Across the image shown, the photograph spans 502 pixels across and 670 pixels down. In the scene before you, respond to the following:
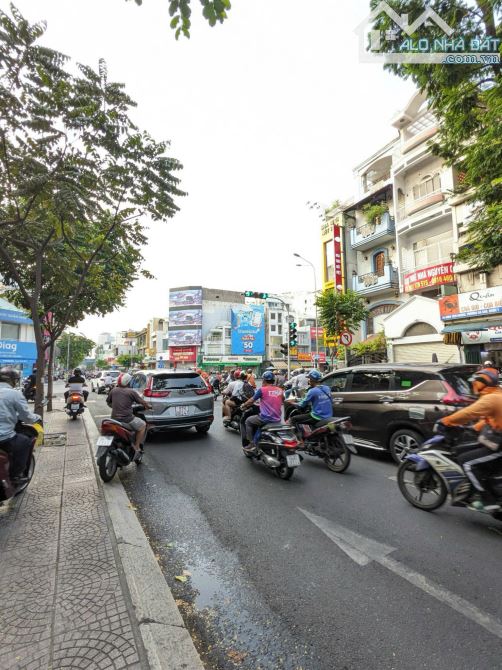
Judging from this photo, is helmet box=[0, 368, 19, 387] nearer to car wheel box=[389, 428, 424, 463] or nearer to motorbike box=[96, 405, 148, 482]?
motorbike box=[96, 405, 148, 482]

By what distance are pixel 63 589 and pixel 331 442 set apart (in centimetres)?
435

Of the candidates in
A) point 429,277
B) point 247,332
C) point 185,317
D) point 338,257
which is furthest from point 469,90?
point 185,317

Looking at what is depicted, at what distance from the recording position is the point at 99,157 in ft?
23.1

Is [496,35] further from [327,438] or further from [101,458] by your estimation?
[101,458]

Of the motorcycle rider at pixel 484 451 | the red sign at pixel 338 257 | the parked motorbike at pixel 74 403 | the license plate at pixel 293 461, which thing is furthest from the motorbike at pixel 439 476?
the red sign at pixel 338 257

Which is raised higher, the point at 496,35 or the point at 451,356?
the point at 496,35

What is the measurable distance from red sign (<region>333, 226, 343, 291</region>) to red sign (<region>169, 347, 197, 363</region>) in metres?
39.2

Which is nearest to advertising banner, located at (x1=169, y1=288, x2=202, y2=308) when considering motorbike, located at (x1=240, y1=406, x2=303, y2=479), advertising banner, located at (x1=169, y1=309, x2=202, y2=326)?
advertising banner, located at (x1=169, y1=309, x2=202, y2=326)

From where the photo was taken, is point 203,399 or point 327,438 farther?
point 203,399

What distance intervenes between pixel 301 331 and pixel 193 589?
60.1 metres

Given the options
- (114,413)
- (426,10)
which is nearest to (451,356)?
(426,10)

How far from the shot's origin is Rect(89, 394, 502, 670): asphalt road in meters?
2.14

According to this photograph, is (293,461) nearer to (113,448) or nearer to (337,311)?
(113,448)

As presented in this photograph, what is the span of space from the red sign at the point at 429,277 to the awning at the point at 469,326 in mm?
2545
